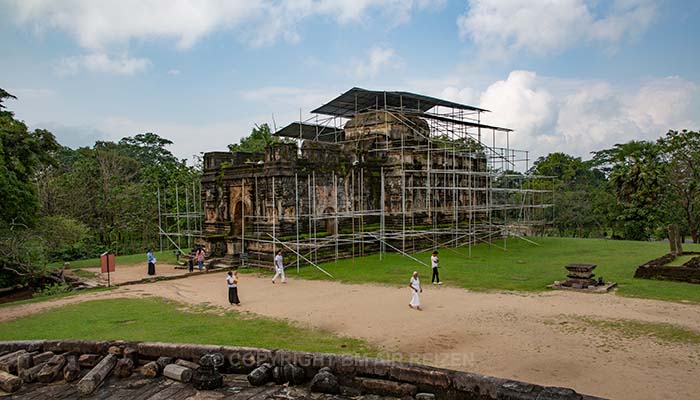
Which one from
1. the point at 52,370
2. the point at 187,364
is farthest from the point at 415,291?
the point at 52,370

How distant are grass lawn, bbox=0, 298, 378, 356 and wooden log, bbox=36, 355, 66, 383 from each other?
189 centimetres

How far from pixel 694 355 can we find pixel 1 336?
12916mm

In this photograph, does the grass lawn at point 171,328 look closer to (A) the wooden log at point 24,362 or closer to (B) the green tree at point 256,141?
(A) the wooden log at point 24,362

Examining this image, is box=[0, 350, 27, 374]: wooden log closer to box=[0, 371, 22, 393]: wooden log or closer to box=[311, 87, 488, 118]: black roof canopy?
box=[0, 371, 22, 393]: wooden log

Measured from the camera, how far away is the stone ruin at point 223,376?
5.50 metres

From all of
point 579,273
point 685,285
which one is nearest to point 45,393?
point 579,273

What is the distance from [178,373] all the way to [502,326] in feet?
20.2

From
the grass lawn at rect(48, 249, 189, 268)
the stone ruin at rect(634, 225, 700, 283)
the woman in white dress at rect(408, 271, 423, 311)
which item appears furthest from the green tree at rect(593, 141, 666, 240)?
the grass lawn at rect(48, 249, 189, 268)

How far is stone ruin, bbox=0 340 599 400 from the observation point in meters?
5.50

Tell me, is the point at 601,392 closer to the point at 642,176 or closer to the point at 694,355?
the point at 694,355

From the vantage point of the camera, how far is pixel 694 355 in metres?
7.28

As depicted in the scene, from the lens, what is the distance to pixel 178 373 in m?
6.52

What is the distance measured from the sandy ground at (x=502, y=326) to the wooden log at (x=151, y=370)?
356 cm

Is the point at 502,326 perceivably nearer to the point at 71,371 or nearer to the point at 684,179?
the point at 71,371
